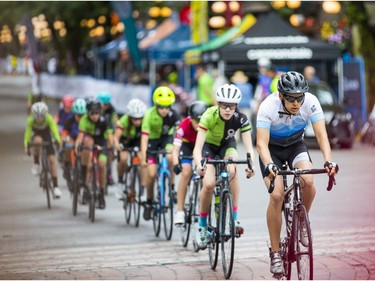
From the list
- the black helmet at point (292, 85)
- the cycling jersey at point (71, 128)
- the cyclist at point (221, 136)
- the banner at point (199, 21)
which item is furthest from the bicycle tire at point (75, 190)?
the banner at point (199, 21)

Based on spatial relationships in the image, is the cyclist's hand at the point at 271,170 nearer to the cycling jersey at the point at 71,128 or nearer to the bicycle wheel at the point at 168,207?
the bicycle wheel at the point at 168,207

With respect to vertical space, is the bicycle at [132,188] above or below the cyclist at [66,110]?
below

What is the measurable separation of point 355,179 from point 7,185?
669 cm

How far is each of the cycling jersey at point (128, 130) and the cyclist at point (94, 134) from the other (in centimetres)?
40

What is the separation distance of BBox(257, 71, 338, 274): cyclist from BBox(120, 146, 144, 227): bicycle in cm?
546

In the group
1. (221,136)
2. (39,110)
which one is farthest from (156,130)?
(39,110)

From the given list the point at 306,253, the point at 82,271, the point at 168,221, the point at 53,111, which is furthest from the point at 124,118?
the point at 53,111

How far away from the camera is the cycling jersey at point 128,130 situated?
16109mm

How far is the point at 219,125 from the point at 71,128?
28.3 ft

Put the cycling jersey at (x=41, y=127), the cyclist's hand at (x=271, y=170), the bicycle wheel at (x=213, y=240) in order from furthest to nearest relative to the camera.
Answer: the cycling jersey at (x=41, y=127) → the bicycle wheel at (x=213, y=240) → the cyclist's hand at (x=271, y=170)

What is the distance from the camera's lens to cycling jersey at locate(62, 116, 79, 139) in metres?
19.7

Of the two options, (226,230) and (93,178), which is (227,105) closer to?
(226,230)

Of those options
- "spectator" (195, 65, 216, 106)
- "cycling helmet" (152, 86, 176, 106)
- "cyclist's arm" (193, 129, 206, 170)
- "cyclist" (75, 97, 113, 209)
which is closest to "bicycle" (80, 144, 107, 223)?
"cyclist" (75, 97, 113, 209)

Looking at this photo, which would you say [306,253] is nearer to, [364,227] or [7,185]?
[364,227]
